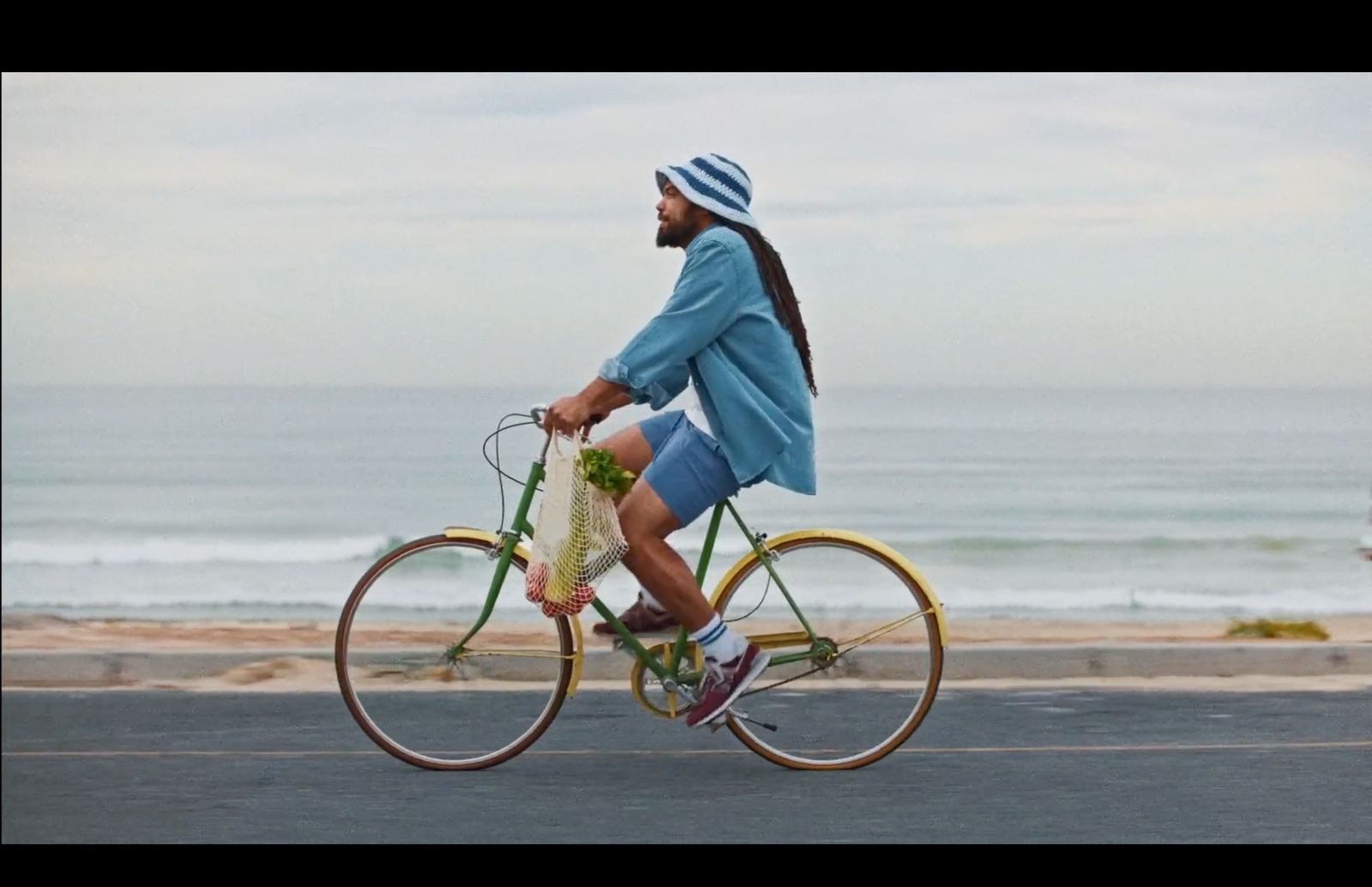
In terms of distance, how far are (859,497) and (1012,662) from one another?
1102 inches

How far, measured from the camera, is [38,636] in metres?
10.3

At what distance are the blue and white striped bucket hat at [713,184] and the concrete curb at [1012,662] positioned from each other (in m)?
2.68

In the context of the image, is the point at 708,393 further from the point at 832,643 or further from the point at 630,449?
the point at 832,643

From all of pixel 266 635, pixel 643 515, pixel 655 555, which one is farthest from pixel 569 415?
pixel 266 635

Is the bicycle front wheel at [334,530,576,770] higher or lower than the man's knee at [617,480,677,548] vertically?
lower

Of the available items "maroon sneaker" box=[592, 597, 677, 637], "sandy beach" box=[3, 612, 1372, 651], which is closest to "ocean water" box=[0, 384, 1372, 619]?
"maroon sneaker" box=[592, 597, 677, 637]

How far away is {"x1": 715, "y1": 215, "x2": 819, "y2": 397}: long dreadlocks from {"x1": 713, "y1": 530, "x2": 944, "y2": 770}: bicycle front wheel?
1.91ft

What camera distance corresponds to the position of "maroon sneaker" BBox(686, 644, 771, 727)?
6230 mm

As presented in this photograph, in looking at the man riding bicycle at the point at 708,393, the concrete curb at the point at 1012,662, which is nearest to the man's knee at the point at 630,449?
the man riding bicycle at the point at 708,393

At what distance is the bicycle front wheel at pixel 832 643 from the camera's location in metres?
6.31

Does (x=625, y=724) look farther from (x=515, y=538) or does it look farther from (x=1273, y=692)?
(x=1273, y=692)

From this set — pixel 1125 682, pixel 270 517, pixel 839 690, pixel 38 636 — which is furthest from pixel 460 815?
pixel 270 517

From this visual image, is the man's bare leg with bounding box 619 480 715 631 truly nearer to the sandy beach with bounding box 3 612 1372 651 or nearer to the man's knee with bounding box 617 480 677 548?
the man's knee with bounding box 617 480 677 548

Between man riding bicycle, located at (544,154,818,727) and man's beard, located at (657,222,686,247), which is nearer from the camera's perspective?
man riding bicycle, located at (544,154,818,727)
